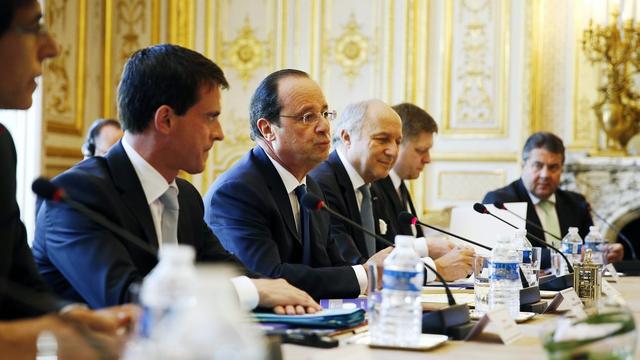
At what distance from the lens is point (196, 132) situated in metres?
2.43

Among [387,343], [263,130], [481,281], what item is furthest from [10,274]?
[263,130]

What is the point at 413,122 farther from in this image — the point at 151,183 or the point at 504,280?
the point at 151,183

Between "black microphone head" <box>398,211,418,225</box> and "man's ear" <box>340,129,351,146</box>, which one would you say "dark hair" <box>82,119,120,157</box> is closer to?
"man's ear" <box>340,129,351,146</box>

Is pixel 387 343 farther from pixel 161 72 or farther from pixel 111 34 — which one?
pixel 111 34

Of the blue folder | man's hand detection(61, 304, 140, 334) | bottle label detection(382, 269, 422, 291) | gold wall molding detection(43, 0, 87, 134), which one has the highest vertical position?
gold wall molding detection(43, 0, 87, 134)

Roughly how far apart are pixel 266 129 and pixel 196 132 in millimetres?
864

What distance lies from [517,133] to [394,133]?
3.23m

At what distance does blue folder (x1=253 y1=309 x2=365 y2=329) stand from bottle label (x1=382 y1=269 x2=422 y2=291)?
0.61ft

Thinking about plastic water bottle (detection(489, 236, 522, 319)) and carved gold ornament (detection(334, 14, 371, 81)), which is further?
carved gold ornament (detection(334, 14, 371, 81))

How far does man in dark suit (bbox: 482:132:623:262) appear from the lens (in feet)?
17.1

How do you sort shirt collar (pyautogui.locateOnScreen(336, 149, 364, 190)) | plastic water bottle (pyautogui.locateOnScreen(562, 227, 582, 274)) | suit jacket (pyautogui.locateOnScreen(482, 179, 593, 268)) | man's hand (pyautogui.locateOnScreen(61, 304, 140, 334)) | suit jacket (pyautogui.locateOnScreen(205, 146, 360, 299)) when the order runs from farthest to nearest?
suit jacket (pyautogui.locateOnScreen(482, 179, 593, 268)) → shirt collar (pyautogui.locateOnScreen(336, 149, 364, 190)) → plastic water bottle (pyautogui.locateOnScreen(562, 227, 582, 274)) → suit jacket (pyautogui.locateOnScreen(205, 146, 360, 299)) → man's hand (pyautogui.locateOnScreen(61, 304, 140, 334))

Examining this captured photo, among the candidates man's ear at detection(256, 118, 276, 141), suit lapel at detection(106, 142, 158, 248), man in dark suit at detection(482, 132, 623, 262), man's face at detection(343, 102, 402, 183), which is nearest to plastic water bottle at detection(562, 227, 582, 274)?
man's face at detection(343, 102, 402, 183)

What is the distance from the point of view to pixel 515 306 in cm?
247

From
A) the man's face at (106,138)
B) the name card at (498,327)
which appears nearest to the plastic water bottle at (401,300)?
the name card at (498,327)
